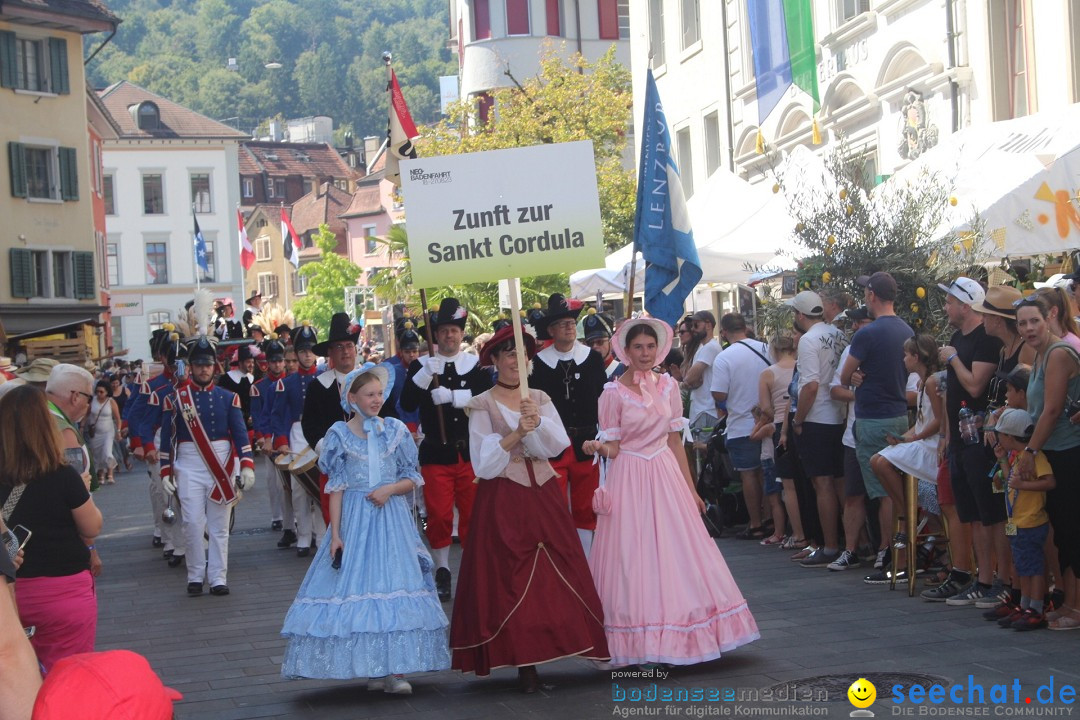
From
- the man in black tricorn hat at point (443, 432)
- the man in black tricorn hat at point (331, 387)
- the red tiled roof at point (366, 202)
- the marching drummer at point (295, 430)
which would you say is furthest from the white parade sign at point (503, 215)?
the red tiled roof at point (366, 202)

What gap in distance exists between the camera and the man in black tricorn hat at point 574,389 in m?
9.33

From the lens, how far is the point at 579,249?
748 centimetres

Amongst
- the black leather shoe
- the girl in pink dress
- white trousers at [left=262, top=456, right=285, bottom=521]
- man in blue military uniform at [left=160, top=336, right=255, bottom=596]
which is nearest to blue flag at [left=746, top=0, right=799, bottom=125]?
white trousers at [left=262, top=456, right=285, bottom=521]

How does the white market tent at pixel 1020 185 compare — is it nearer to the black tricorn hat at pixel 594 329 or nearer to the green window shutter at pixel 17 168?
the black tricorn hat at pixel 594 329

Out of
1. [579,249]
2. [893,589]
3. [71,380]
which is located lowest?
[893,589]

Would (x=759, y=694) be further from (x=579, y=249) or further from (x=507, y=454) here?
(x=579, y=249)

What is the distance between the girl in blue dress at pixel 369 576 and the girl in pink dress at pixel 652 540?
94 cm

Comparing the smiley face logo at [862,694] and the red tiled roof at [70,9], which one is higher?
the red tiled roof at [70,9]

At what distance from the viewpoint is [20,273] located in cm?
3838

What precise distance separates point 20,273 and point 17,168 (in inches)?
111

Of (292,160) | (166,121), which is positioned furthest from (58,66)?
(292,160)

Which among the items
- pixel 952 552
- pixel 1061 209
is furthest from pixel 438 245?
pixel 1061 209

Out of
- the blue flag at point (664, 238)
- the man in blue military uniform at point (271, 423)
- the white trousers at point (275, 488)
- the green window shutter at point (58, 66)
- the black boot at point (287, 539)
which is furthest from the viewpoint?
the green window shutter at point (58, 66)

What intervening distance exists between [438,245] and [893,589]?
415 cm
